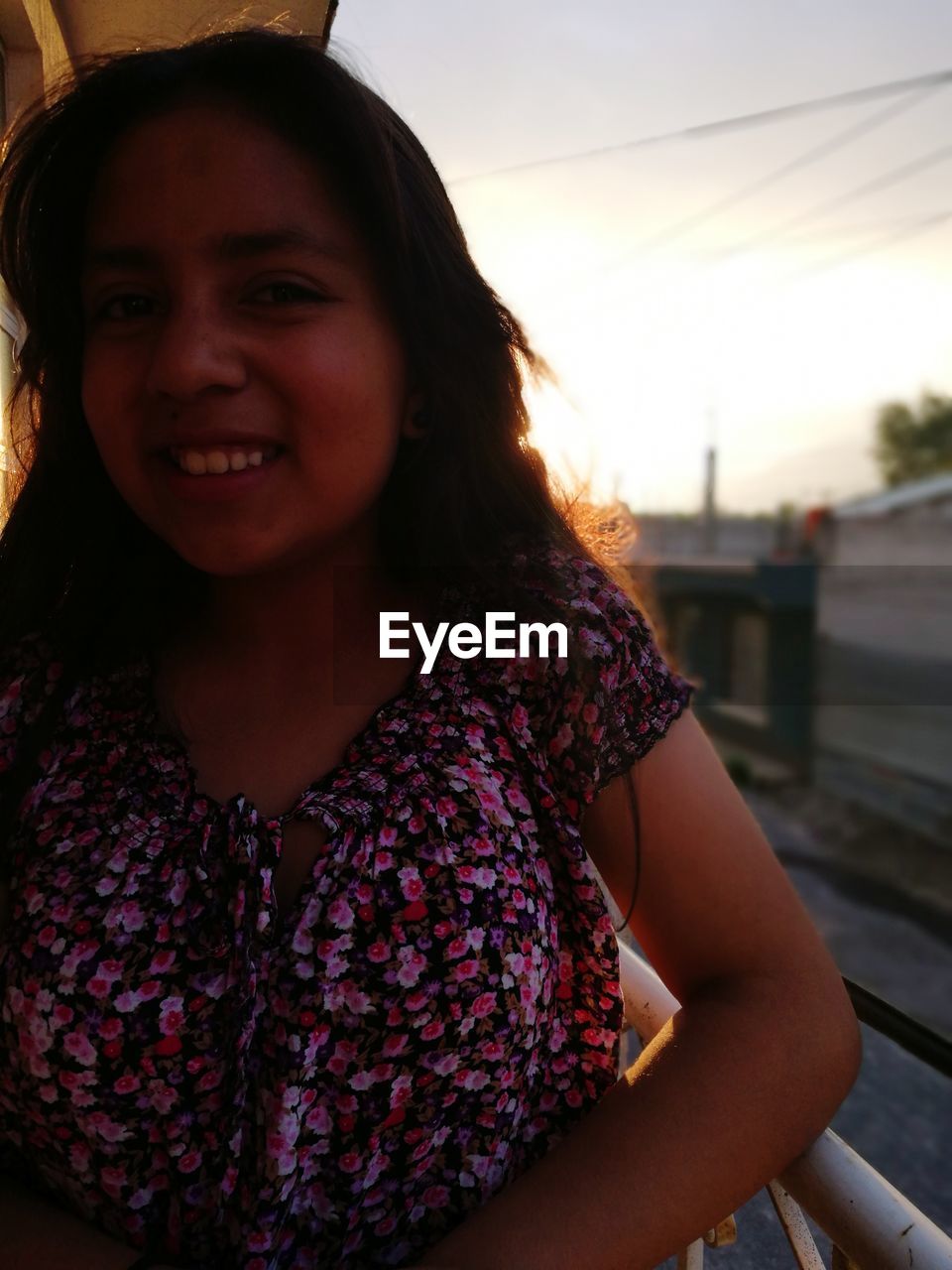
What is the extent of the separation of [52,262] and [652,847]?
0.99m

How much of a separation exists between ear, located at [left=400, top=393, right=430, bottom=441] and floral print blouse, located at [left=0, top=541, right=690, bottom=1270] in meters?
0.34

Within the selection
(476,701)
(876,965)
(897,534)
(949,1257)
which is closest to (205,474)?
(476,701)

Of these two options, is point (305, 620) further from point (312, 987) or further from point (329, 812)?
point (312, 987)

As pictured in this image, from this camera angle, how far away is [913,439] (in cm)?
4294

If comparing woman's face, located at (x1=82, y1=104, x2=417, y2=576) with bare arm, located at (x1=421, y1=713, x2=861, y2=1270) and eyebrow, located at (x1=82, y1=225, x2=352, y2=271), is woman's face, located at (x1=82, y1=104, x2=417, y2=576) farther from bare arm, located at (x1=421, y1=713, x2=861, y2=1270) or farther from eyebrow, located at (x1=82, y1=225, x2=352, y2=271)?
bare arm, located at (x1=421, y1=713, x2=861, y2=1270)

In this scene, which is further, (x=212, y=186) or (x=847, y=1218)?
(x=212, y=186)

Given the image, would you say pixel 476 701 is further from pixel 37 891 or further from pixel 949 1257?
pixel 949 1257

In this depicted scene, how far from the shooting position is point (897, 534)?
23.2m

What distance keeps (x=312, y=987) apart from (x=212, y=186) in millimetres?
791

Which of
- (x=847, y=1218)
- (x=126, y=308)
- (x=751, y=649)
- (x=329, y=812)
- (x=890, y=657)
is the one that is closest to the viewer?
(x=847, y=1218)

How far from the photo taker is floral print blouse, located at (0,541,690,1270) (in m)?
0.91

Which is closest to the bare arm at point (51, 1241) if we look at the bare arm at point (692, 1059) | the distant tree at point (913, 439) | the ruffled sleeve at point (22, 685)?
the bare arm at point (692, 1059)

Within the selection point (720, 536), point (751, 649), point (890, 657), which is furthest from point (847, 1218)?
point (720, 536)

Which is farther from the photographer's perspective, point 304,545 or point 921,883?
point 921,883
